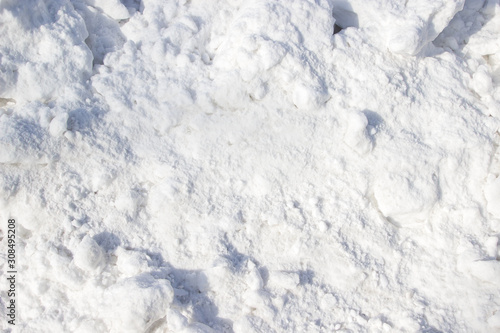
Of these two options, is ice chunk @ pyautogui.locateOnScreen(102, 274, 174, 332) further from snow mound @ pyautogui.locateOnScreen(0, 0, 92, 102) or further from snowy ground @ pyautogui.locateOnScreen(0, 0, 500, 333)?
snow mound @ pyautogui.locateOnScreen(0, 0, 92, 102)

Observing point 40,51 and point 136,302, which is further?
point 40,51

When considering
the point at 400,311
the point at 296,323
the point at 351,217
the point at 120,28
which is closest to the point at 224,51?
the point at 120,28

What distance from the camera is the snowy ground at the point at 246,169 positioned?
5.93 feet

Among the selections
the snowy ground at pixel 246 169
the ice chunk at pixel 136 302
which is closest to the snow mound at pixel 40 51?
the snowy ground at pixel 246 169

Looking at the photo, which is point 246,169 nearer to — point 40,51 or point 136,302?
point 136,302

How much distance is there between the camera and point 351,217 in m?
2.01

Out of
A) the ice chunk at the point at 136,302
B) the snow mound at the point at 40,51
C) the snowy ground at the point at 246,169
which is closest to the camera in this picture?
the ice chunk at the point at 136,302

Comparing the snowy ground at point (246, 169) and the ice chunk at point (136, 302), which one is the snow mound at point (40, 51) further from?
the ice chunk at point (136, 302)

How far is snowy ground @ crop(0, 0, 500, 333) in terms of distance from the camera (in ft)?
5.93

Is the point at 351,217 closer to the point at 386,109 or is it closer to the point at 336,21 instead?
the point at 386,109

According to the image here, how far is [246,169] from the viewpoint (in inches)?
80.9

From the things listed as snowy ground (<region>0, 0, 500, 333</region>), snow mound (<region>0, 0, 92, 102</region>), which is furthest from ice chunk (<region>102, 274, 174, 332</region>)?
snow mound (<region>0, 0, 92, 102</region>)

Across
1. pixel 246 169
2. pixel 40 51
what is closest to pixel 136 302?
pixel 246 169

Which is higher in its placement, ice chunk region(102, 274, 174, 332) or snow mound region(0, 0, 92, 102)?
snow mound region(0, 0, 92, 102)
